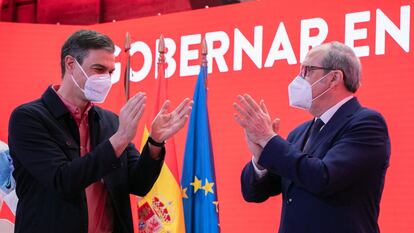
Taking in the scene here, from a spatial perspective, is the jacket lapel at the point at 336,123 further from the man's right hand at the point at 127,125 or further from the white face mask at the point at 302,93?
the man's right hand at the point at 127,125

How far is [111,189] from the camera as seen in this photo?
255 cm

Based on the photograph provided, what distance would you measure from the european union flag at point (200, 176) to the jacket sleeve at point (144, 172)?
2.41 feet

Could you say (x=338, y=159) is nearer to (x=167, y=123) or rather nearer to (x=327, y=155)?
(x=327, y=155)

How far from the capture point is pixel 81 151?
2.56 metres

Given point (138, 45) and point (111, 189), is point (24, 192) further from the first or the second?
point (138, 45)

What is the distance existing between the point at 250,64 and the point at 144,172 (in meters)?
2.14

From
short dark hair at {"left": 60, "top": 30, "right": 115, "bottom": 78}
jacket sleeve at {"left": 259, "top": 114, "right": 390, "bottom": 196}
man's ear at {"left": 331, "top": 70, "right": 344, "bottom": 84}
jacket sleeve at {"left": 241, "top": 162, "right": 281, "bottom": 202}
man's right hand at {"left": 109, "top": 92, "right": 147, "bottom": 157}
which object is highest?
short dark hair at {"left": 60, "top": 30, "right": 115, "bottom": 78}

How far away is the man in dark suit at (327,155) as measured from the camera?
238 cm

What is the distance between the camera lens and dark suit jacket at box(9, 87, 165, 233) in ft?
7.77

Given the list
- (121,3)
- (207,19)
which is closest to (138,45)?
(207,19)

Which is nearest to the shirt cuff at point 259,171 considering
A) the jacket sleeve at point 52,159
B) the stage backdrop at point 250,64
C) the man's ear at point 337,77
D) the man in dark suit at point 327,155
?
the man in dark suit at point 327,155

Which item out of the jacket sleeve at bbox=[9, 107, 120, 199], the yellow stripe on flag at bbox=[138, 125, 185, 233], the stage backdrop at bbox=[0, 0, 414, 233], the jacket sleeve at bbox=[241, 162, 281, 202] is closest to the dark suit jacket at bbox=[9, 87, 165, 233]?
the jacket sleeve at bbox=[9, 107, 120, 199]

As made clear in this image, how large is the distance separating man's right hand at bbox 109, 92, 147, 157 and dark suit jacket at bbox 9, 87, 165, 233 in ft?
0.10

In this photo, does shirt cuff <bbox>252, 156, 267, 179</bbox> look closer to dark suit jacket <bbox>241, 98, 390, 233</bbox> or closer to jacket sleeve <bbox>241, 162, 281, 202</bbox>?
jacket sleeve <bbox>241, 162, 281, 202</bbox>
